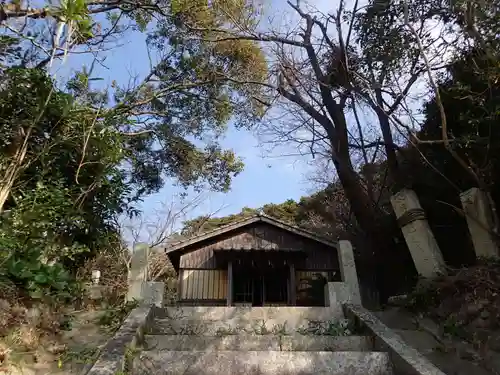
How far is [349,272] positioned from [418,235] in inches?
61.1

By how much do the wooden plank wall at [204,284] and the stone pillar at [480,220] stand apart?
781 centimetres

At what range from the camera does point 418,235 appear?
779 centimetres

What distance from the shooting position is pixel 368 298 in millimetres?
9930

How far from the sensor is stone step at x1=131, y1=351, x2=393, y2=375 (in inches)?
169

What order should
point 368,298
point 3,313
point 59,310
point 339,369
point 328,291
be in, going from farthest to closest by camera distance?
point 368,298, point 328,291, point 59,310, point 3,313, point 339,369

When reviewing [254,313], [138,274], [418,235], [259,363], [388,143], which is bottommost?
[259,363]

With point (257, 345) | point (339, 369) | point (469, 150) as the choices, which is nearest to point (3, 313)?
point (257, 345)

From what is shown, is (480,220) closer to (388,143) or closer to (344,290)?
(344,290)

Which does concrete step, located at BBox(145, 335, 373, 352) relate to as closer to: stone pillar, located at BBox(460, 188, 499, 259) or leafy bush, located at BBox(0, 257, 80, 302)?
leafy bush, located at BBox(0, 257, 80, 302)

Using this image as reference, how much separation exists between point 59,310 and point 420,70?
820 cm

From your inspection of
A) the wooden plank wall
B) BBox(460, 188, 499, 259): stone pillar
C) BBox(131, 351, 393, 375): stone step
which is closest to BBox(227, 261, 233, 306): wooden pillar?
the wooden plank wall

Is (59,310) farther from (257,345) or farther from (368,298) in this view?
(368,298)

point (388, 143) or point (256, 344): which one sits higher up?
point (388, 143)

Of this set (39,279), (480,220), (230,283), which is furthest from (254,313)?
(230,283)
